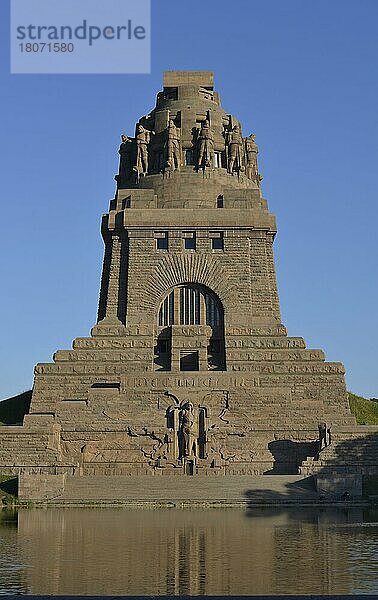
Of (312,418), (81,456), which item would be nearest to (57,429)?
(81,456)

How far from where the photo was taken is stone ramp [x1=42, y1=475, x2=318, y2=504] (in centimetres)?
3825

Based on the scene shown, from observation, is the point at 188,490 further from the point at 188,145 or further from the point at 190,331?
the point at 188,145

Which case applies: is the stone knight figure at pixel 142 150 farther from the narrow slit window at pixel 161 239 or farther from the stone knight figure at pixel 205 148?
the narrow slit window at pixel 161 239

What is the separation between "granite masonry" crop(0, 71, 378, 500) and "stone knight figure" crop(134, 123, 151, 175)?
94mm

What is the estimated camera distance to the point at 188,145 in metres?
58.9

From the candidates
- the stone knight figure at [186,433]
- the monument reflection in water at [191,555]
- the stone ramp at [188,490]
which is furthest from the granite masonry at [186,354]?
the monument reflection in water at [191,555]

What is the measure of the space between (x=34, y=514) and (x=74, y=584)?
18575mm

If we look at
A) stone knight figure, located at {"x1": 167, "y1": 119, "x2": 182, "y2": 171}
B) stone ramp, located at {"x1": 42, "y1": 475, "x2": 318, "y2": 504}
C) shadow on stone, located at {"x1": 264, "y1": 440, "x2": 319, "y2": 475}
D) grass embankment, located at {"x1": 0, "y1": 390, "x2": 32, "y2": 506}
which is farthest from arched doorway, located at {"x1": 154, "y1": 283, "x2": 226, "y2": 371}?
grass embankment, located at {"x1": 0, "y1": 390, "x2": 32, "y2": 506}

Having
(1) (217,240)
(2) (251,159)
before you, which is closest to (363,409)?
(1) (217,240)

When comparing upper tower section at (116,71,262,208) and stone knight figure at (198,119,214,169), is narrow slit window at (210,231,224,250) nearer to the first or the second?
upper tower section at (116,71,262,208)

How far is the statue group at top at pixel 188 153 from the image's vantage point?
57500mm

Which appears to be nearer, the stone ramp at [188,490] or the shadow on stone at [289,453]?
the stone ramp at [188,490]

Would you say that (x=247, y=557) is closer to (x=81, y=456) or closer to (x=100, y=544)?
(x=100, y=544)

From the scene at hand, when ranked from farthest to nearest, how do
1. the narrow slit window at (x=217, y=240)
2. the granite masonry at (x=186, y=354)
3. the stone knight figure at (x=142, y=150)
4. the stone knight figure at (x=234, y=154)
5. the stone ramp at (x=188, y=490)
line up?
the stone knight figure at (x=142, y=150) → the stone knight figure at (x=234, y=154) → the narrow slit window at (x=217, y=240) → the granite masonry at (x=186, y=354) → the stone ramp at (x=188, y=490)
